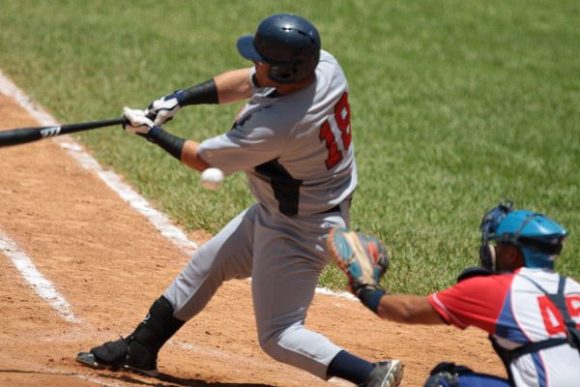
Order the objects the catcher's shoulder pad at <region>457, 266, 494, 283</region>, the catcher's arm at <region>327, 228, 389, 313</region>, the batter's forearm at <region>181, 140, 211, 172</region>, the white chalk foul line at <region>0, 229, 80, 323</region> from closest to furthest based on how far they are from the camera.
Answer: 1. the catcher's shoulder pad at <region>457, 266, 494, 283</region>
2. the catcher's arm at <region>327, 228, 389, 313</region>
3. the batter's forearm at <region>181, 140, 211, 172</region>
4. the white chalk foul line at <region>0, 229, 80, 323</region>

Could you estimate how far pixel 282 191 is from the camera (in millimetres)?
6180

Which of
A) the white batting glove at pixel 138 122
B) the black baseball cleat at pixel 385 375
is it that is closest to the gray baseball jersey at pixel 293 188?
the black baseball cleat at pixel 385 375

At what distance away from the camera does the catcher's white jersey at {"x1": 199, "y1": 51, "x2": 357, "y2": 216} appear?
234 inches

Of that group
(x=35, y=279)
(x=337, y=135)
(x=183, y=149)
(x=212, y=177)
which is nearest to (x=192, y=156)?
(x=183, y=149)

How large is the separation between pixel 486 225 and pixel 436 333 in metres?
2.89

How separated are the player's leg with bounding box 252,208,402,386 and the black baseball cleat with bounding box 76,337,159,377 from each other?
0.73 meters

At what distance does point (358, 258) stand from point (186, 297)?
1.31m

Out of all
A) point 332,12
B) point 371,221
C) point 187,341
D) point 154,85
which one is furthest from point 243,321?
point 332,12

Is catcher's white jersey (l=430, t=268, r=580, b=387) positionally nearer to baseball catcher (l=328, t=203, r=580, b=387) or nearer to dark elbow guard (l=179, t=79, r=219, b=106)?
baseball catcher (l=328, t=203, r=580, b=387)

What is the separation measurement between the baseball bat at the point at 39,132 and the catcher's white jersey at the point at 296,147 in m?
0.72

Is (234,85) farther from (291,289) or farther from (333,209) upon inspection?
(291,289)

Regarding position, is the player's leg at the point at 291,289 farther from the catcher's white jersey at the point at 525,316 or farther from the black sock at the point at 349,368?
the catcher's white jersey at the point at 525,316

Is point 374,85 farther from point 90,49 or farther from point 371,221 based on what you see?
point 371,221

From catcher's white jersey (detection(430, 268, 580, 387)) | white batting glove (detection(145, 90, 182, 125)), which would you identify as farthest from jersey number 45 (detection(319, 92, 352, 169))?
catcher's white jersey (detection(430, 268, 580, 387))
